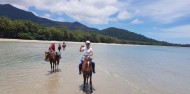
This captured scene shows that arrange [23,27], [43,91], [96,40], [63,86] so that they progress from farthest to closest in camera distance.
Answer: [96,40]
[23,27]
[63,86]
[43,91]

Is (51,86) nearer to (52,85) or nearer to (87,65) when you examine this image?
(52,85)

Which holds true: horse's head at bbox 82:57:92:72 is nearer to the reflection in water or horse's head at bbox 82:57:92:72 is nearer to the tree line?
the reflection in water

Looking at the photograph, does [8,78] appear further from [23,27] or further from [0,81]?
[23,27]

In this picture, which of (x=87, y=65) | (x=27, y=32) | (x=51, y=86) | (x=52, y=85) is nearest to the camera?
(x=87, y=65)

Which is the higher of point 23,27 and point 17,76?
point 23,27

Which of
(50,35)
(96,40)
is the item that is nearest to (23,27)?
(50,35)

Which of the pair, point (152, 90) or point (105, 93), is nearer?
point (105, 93)

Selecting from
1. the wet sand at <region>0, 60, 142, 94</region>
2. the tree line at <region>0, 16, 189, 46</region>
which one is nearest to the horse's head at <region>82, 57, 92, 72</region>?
the wet sand at <region>0, 60, 142, 94</region>

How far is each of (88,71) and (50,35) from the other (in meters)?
97.6

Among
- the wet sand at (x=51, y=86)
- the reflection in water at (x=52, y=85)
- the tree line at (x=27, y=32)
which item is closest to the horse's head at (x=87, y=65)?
the wet sand at (x=51, y=86)

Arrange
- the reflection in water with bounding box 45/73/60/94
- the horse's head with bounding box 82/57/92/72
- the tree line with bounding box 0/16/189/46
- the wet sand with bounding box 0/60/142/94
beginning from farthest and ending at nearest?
the tree line with bounding box 0/16/189/46, the horse's head with bounding box 82/57/92/72, the reflection in water with bounding box 45/73/60/94, the wet sand with bounding box 0/60/142/94

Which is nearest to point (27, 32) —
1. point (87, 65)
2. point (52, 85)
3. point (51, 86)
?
point (52, 85)

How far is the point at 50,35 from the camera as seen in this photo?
109062 mm

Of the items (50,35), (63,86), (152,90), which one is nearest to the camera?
(63,86)
